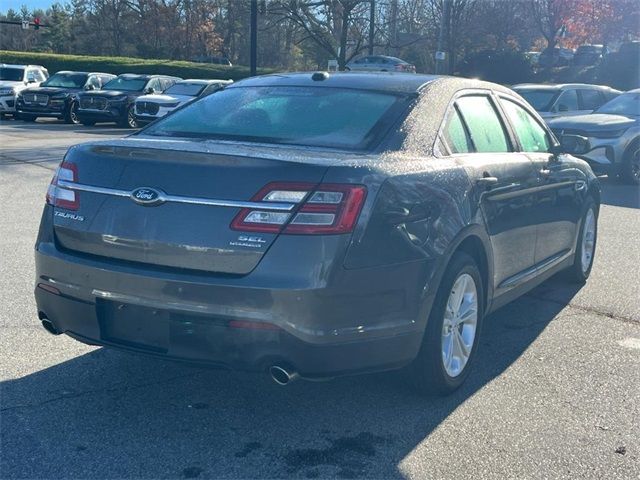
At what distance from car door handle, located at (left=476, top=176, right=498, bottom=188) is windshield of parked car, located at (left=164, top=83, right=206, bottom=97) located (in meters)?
20.0

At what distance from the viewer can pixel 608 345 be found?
545 cm

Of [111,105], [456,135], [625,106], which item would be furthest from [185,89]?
[456,135]

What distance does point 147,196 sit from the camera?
12.3 feet

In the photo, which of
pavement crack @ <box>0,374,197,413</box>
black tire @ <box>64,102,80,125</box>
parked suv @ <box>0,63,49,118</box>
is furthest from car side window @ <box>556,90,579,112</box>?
parked suv @ <box>0,63,49,118</box>

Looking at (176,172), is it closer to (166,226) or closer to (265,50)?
(166,226)

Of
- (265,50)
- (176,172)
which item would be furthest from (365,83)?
(265,50)

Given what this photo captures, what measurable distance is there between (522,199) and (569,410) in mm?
1362

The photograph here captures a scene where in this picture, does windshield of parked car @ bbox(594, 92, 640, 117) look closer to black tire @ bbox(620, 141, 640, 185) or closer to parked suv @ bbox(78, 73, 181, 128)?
black tire @ bbox(620, 141, 640, 185)

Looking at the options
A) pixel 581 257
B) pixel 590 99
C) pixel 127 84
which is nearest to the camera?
pixel 581 257

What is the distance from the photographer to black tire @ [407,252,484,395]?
4125 millimetres

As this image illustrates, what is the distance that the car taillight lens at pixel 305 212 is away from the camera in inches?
140

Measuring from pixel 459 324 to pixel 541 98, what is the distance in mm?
12310

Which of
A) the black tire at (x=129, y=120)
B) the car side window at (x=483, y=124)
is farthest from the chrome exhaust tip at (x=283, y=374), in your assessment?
the black tire at (x=129, y=120)

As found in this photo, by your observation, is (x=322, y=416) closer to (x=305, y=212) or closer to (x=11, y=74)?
(x=305, y=212)
